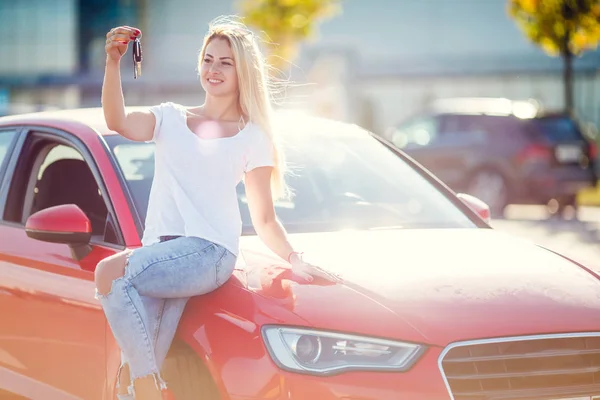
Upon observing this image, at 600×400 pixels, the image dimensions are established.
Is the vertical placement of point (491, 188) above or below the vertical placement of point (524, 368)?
below

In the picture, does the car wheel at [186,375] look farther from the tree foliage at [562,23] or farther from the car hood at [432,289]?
the tree foliage at [562,23]

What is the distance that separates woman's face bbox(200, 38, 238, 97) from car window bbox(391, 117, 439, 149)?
16353 mm

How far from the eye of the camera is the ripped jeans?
12.3 feet

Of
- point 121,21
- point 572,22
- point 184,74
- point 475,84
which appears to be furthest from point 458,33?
point 572,22

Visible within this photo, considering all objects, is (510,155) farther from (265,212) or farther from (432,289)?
(432,289)

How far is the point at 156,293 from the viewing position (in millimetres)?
3848

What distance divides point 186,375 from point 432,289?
2.77 feet

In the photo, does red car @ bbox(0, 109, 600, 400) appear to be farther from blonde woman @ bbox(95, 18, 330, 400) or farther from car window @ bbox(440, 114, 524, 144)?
car window @ bbox(440, 114, 524, 144)

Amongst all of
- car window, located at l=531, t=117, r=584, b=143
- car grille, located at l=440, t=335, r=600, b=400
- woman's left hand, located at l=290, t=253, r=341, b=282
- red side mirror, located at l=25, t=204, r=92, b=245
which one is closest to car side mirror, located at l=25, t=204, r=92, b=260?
red side mirror, located at l=25, t=204, r=92, b=245

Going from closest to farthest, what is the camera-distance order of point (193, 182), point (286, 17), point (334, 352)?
point (334, 352) → point (193, 182) → point (286, 17)

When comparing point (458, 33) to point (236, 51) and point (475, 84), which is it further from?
point (236, 51)

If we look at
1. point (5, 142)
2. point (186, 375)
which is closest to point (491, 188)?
point (5, 142)

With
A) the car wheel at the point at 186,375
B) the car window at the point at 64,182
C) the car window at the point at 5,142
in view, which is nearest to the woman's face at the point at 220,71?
the car wheel at the point at 186,375

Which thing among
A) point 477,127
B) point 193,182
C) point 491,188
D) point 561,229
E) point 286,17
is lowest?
point 491,188
